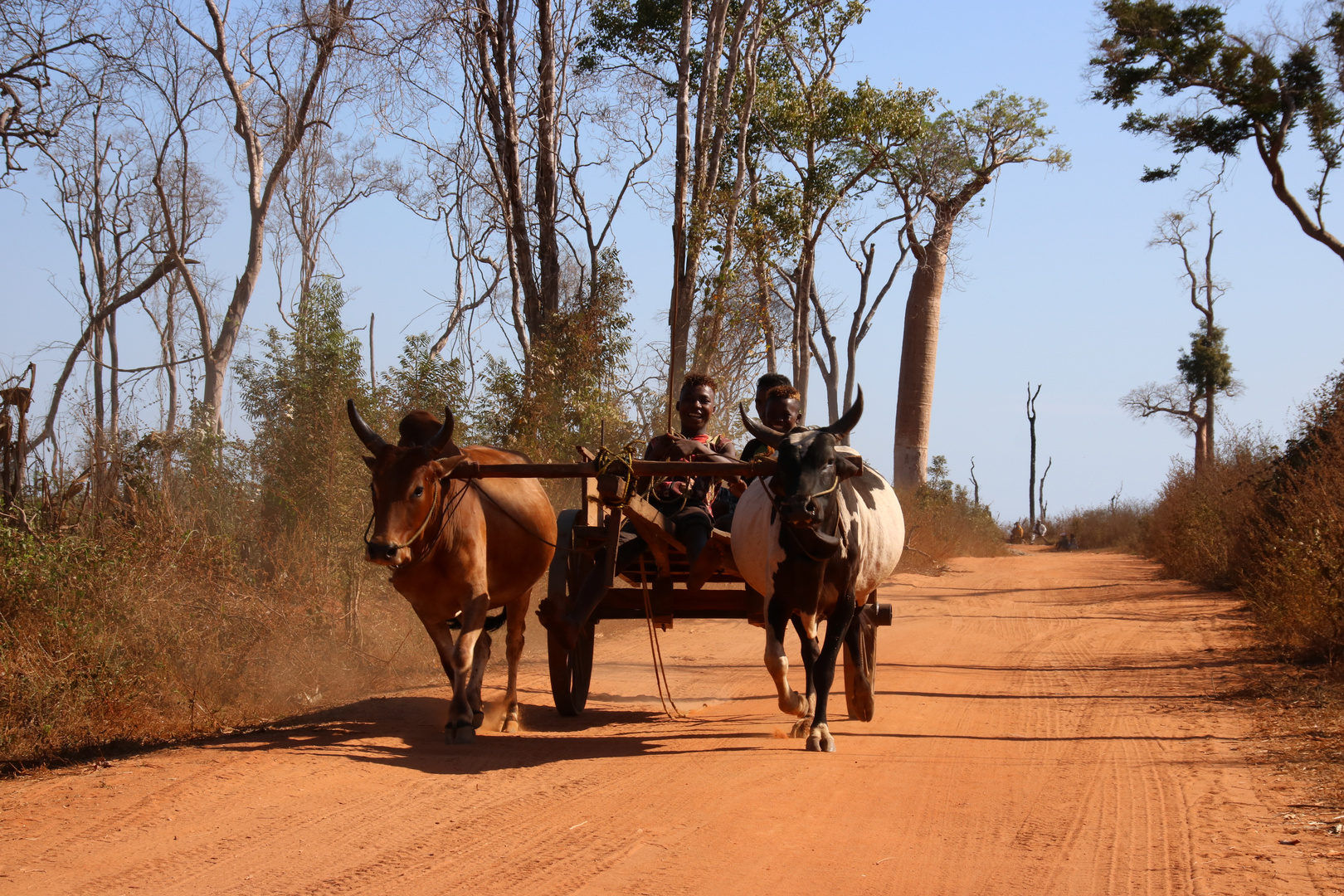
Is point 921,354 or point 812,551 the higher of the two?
point 921,354

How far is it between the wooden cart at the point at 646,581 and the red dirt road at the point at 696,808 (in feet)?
1.36

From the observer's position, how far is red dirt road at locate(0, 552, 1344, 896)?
3.71 metres

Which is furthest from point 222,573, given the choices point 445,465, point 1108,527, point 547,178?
point 1108,527

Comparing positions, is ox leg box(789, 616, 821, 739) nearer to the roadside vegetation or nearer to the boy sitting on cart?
the boy sitting on cart

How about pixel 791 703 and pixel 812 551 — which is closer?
→ pixel 812 551

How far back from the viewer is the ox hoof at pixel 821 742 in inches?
225

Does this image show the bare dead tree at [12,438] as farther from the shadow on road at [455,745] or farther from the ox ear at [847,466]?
the ox ear at [847,466]

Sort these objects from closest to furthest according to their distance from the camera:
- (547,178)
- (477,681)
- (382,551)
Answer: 1. (382,551)
2. (477,681)
3. (547,178)

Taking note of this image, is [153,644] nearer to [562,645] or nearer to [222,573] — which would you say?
[222,573]

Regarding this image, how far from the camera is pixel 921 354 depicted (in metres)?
24.1

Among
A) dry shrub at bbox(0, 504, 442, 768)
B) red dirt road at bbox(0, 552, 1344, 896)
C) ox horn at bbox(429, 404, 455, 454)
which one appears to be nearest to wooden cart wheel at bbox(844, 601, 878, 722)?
red dirt road at bbox(0, 552, 1344, 896)

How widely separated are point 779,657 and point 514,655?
2152 millimetres

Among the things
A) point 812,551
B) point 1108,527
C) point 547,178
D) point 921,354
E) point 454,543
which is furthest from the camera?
point 1108,527

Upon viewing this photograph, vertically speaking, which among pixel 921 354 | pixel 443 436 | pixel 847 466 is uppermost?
pixel 921 354
